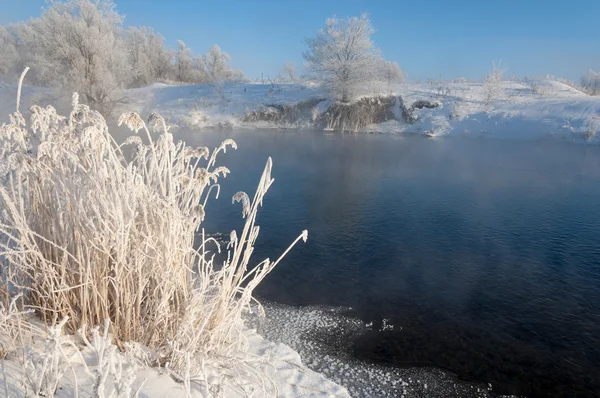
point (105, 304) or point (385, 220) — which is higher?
point (105, 304)

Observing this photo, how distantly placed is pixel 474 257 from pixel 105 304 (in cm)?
606

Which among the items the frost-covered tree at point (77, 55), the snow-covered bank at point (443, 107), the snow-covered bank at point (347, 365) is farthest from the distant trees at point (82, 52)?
the snow-covered bank at point (347, 365)

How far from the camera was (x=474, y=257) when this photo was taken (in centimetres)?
669

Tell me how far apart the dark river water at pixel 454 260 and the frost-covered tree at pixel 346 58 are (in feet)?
56.2

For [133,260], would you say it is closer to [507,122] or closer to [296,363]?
[296,363]

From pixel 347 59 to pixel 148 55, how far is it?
29.1 meters

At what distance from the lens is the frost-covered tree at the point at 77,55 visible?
23703 millimetres

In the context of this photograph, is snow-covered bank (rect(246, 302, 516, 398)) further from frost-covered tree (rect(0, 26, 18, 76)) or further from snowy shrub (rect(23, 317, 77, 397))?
frost-covered tree (rect(0, 26, 18, 76))

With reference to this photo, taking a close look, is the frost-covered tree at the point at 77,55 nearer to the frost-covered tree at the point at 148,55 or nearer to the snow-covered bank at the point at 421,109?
the snow-covered bank at the point at 421,109

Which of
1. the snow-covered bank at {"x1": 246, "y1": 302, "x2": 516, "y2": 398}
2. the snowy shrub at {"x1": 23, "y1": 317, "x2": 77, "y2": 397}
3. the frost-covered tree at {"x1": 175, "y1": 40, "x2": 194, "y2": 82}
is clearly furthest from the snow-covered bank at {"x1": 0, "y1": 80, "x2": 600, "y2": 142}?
the snowy shrub at {"x1": 23, "y1": 317, "x2": 77, "y2": 397}

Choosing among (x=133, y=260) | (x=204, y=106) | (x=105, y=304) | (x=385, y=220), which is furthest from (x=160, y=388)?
(x=204, y=106)

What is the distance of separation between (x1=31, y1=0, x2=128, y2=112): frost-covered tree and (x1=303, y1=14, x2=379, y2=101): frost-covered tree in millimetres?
15108

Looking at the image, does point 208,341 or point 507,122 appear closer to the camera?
point 208,341

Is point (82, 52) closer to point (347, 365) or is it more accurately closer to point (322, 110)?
point (322, 110)
